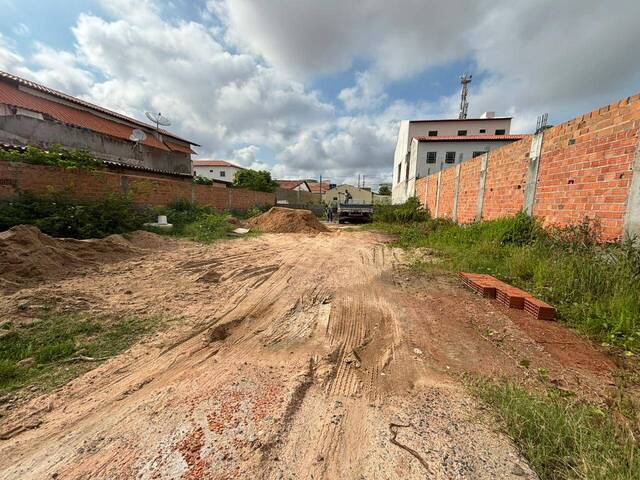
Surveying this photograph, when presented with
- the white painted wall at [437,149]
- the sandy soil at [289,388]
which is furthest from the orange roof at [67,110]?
the white painted wall at [437,149]

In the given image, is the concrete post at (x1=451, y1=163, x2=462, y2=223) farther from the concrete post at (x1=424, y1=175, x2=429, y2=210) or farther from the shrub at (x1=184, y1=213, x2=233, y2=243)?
the shrub at (x1=184, y1=213, x2=233, y2=243)

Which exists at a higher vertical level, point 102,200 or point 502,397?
point 102,200

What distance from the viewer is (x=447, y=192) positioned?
32.2ft

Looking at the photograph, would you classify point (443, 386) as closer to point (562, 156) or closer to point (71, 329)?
point (71, 329)

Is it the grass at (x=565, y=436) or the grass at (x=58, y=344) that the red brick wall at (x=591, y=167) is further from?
the grass at (x=58, y=344)

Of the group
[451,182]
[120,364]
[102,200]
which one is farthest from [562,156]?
[102,200]

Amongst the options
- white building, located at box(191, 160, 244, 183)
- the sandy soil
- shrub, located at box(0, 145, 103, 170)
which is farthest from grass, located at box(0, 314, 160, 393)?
white building, located at box(191, 160, 244, 183)

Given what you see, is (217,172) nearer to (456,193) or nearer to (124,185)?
(124,185)

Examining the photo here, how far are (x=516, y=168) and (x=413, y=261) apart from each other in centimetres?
303

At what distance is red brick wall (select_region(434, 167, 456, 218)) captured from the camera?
9312 mm

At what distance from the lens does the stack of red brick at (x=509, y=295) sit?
9.38ft

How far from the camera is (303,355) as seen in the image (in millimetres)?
2262

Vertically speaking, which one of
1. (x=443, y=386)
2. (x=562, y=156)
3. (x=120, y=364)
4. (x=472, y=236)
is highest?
(x=562, y=156)

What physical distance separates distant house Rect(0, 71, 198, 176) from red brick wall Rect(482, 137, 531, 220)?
13950 mm
